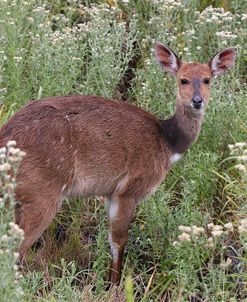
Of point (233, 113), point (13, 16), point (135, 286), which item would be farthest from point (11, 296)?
point (13, 16)

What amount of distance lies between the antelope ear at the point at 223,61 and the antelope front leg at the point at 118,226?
1403mm

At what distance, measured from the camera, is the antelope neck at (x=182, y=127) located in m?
7.25

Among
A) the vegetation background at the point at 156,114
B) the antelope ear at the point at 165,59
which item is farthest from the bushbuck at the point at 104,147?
the vegetation background at the point at 156,114

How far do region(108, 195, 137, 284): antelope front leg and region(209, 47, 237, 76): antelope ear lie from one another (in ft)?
4.60

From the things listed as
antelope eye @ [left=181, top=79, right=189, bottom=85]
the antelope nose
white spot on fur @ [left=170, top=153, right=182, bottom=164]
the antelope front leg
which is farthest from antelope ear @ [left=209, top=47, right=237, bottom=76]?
Result: the antelope front leg

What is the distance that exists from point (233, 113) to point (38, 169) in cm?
226

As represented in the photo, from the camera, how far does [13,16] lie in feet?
27.8

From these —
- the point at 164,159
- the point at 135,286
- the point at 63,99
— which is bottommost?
the point at 135,286

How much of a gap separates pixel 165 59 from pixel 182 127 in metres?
0.65

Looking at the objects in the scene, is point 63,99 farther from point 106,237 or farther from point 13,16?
point 13,16

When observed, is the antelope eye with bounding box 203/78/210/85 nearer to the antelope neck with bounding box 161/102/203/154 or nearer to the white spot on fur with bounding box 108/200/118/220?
the antelope neck with bounding box 161/102/203/154

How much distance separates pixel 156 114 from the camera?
820 centimetres

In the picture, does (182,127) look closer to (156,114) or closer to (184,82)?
(184,82)

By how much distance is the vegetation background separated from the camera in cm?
652
